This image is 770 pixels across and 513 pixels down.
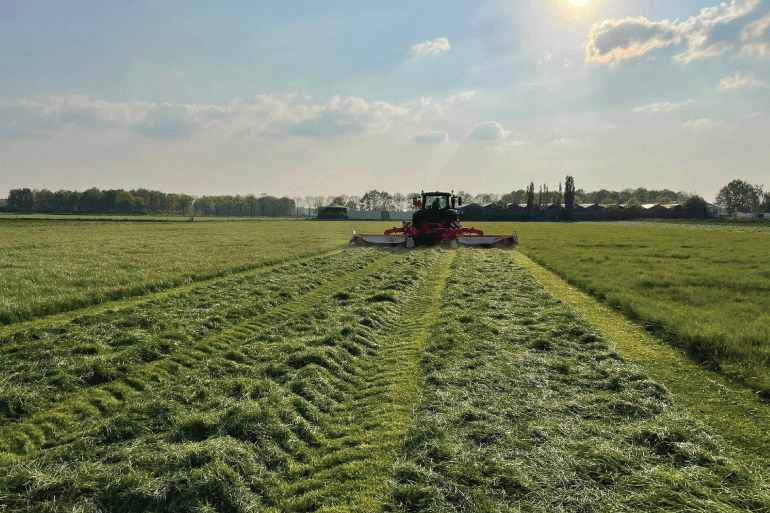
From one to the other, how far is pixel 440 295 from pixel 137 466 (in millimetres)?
9442

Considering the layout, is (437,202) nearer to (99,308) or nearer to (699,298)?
(699,298)

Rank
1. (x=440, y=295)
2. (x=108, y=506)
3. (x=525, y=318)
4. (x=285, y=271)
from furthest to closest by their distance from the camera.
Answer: (x=285, y=271) < (x=440, y=295) < (x=525, y=318) < (x=108, y=506)

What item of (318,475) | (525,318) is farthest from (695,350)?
(318,475)

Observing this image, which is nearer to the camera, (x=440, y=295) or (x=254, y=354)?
(x=254, y=354)

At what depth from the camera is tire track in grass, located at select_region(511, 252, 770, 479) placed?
15.0 ft

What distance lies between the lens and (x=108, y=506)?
11.8 feet

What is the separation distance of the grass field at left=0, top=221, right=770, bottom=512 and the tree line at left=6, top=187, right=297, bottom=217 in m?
176

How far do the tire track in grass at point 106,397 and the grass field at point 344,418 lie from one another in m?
0.03

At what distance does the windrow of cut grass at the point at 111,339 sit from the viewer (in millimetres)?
5953

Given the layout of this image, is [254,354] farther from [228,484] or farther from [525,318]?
[525,318]

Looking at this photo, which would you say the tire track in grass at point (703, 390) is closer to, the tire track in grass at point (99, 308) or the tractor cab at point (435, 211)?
the tire track in grass at point (99, 308)

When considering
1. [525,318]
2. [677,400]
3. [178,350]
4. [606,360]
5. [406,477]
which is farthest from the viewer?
[525,318]

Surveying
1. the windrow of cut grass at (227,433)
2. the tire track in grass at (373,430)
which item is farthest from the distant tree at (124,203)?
the tire track in grass at (373,430)

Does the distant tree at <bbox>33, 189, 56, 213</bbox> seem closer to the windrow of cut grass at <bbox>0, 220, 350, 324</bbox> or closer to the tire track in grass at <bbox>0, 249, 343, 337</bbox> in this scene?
the windrow of cut grass at <bbox>0, 220, 350, 324</bbox>
